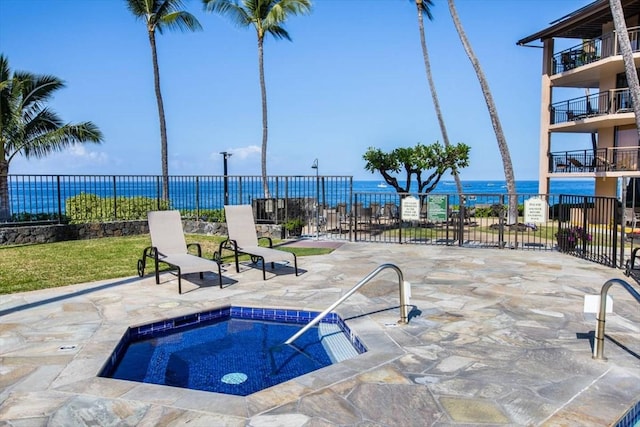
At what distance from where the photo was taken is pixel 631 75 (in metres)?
14.2

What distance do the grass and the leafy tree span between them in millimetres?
7411

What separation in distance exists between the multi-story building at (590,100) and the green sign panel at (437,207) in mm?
10925

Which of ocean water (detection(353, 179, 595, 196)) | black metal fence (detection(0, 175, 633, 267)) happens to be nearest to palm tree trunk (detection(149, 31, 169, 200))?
black metal fence (detection(0, 175, 633, 267))

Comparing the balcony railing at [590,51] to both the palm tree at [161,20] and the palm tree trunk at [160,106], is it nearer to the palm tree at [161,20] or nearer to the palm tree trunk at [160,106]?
the palm tree at [161,20]

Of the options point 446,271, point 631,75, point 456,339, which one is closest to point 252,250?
point 446,271

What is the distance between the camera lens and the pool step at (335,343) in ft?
15.7

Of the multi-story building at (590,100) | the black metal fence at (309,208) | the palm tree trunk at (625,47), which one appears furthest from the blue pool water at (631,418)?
the multi-story building at (590,100)

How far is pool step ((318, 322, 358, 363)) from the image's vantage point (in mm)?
4785

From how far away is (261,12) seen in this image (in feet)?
64.2

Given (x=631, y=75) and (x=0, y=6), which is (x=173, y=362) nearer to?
(x=631, y=75)

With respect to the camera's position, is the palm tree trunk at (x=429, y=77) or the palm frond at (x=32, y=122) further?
the palm tree trunk at (x=429, y=77)

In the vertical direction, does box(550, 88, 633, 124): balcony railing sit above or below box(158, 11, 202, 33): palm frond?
below

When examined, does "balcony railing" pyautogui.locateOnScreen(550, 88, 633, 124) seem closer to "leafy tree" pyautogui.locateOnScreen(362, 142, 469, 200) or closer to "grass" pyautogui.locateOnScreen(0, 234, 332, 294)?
"leafy tree" pyautogui.locateOnScreen(362, 142, 469, 200)

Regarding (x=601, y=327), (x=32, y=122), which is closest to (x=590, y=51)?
(x=601, y=327)
